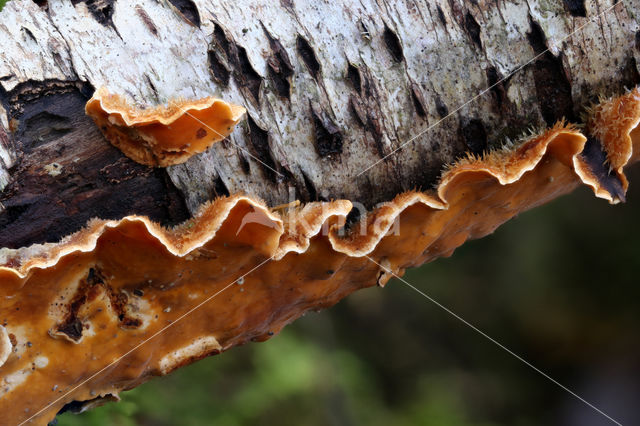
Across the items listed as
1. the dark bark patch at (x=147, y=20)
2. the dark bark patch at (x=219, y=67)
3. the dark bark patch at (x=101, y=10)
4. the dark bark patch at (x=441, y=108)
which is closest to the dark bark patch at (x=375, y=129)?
the dark bark patch at (x=441, y=108)

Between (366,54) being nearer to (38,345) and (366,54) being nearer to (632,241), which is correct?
(38,345)

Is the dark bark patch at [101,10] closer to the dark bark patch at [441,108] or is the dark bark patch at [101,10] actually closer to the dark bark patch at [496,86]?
the dark bark patch at [441,108]

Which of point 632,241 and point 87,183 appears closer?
point 87,183

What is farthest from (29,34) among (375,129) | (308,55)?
(375,129)

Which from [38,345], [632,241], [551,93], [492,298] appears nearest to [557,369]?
[492,298]

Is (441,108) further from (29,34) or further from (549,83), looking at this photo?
(29,34)

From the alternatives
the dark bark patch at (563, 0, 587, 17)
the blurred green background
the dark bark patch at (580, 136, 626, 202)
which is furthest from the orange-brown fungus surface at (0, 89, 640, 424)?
the blurred green background
